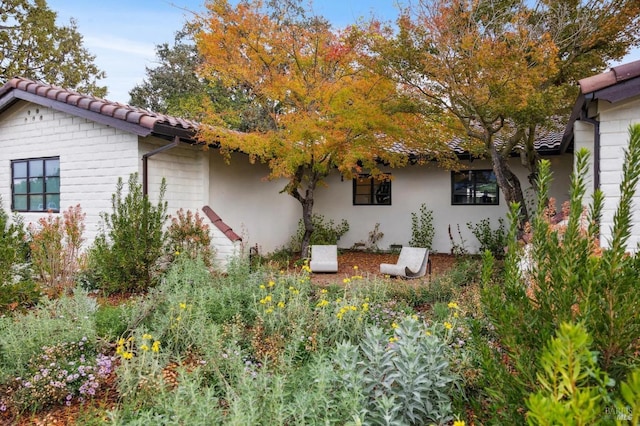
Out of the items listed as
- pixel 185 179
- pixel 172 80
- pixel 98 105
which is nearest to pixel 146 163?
pixel 185 179

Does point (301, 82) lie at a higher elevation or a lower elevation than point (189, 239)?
higher

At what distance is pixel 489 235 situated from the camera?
Result: 11570mm

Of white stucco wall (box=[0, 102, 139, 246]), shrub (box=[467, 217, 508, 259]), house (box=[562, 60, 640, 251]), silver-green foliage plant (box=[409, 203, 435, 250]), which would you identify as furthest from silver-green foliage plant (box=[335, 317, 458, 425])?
silver-green foliage plant (box=[409, 203, 435, 250])

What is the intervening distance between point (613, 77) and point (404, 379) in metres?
4.95

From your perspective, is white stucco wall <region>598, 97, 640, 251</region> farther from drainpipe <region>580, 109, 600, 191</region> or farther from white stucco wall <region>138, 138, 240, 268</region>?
white stucco wall <region>138, 138, 240, 268</region>

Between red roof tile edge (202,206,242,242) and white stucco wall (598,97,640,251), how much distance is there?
20.8 feet

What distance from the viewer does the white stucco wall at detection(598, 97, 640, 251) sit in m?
5.48

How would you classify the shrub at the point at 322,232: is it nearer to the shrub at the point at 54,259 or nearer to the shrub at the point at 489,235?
the shrub at the point at 489,235

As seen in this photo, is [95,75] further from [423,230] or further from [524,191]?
[524,191]

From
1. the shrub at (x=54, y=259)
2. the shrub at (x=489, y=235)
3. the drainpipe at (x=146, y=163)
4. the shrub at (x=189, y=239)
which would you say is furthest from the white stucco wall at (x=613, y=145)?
the shrub at (x=54, y=259)

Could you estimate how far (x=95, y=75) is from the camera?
22.1m

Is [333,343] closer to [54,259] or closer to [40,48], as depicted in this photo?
[54,259]

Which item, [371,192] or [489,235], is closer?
[489,235]

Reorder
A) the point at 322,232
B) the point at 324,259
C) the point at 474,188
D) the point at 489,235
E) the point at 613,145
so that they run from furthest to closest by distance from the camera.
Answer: the point at 322,232 < the point at 474,188 < the point at 489,235 < the point at 324,259 < the point at 613,145
